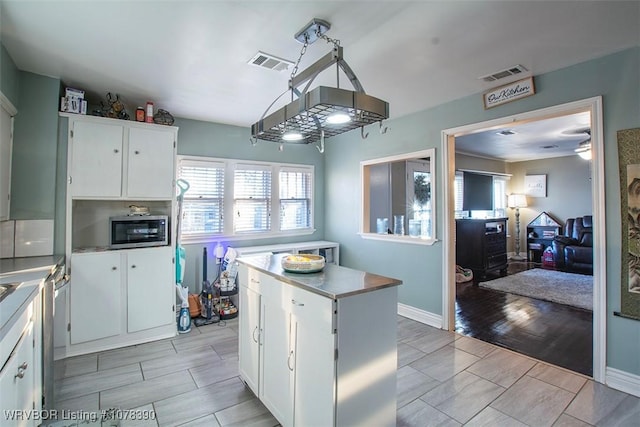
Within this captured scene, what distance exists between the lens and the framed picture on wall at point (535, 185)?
25.7 feet

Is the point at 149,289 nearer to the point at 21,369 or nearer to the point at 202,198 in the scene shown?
the point at 202,198

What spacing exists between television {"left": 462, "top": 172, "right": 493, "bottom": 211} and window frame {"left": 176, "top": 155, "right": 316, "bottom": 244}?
12.6 feet

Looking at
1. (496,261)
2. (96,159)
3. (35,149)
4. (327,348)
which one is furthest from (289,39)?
(496,261)

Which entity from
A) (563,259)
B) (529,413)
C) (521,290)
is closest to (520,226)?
(563,259)

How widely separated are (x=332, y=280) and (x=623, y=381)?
2528 mm

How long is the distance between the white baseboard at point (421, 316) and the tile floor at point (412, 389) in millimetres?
472

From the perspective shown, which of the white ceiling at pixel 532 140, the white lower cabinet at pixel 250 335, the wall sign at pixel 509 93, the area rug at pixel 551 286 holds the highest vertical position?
the white ceiling at pixel 532 140

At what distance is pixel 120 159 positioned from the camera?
3.21m

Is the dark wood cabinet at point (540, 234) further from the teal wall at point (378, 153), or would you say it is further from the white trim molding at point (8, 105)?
the white trim molding at point (8, 105)

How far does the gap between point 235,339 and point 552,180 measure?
8.39 metres

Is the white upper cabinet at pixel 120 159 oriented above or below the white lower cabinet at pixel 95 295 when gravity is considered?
above

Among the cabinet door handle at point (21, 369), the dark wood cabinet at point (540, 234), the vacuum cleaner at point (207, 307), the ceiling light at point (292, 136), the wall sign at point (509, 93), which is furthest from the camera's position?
the dark wood cabinet at point (540, 234)

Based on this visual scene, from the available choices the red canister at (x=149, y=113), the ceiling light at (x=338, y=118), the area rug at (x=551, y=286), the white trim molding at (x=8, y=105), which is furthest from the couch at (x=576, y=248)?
the white trim molding at (x=8, y=105)

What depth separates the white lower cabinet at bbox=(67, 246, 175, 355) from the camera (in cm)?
299
